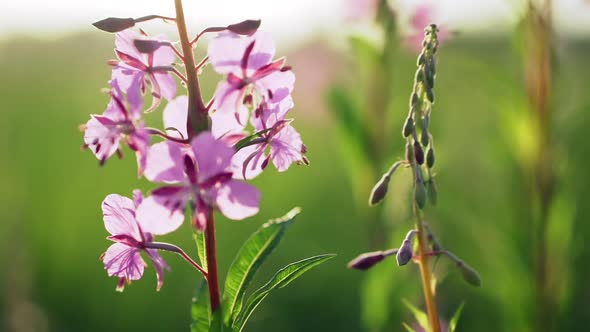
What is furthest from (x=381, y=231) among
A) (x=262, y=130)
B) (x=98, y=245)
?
(x=98, y=245)

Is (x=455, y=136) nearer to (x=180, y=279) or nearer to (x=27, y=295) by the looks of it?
(x=180, y=279)

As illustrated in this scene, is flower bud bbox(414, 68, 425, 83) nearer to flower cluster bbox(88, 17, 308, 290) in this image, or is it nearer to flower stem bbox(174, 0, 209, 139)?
flower cluster bbox(88, 17, 308, 290)

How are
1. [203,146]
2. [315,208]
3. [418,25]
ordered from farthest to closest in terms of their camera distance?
[315,208]
[418,25]
[203,146]

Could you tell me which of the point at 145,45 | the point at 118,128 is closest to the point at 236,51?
the point at 145,45

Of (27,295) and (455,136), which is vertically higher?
(27,295)

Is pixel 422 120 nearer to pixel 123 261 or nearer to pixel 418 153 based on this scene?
pixel 418 153

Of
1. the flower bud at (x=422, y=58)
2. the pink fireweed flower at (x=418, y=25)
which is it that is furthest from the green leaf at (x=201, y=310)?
the pink fireweed flower at (x=418, y=25)

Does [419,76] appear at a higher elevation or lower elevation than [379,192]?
higher
